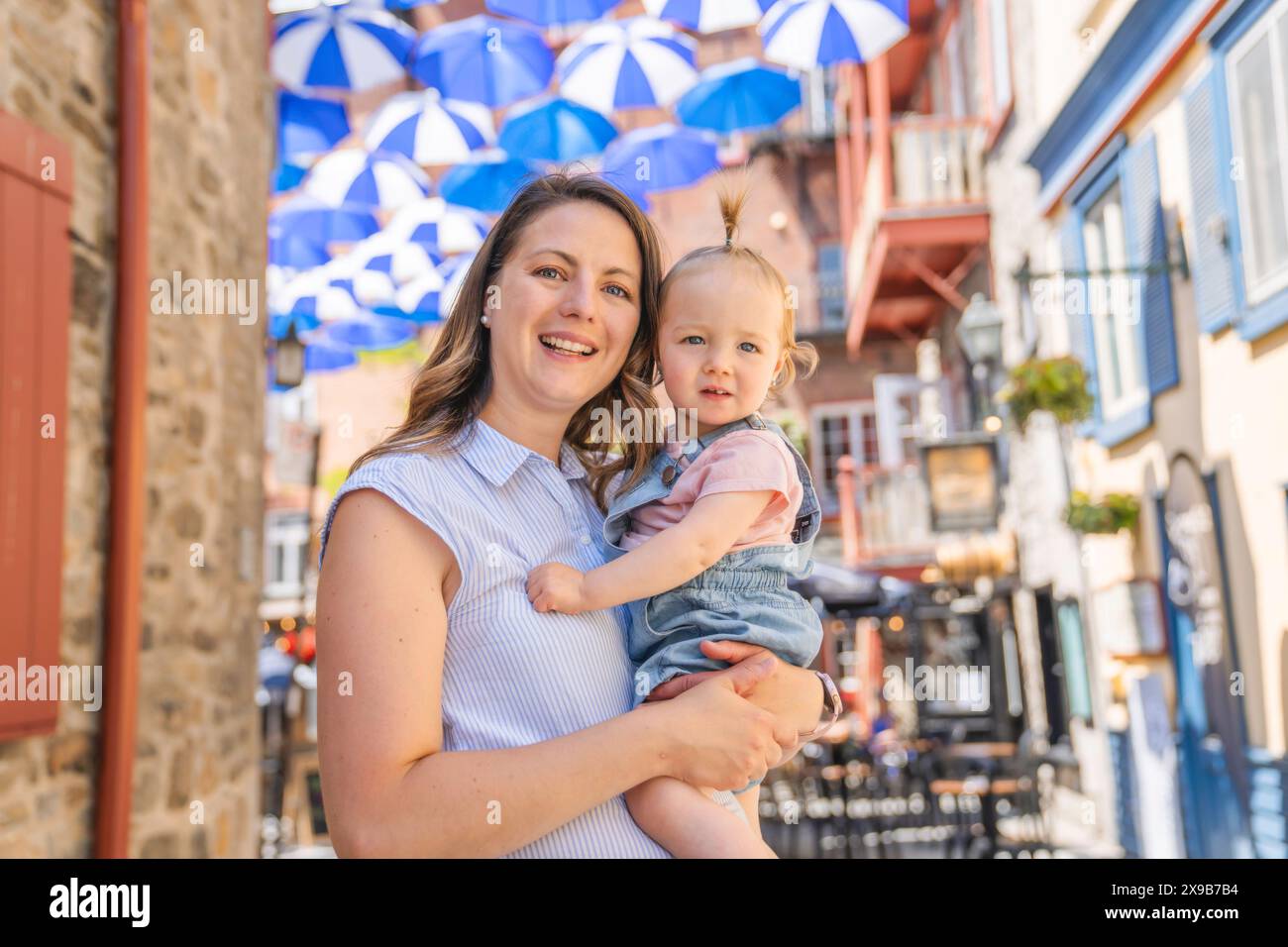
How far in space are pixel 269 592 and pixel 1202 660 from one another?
60.7ft

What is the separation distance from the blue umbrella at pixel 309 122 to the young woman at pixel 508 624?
8.33 metres

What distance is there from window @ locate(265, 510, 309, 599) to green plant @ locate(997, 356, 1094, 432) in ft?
53.6

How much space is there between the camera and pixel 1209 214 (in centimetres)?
679

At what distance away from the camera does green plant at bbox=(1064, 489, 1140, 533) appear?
27.5 ft

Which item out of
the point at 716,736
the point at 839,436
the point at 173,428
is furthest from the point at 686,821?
the point at 839,436

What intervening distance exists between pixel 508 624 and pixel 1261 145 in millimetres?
5770

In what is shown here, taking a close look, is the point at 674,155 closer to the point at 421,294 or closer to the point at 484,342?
the point at 421,294

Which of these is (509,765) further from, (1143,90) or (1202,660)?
(1143,90)

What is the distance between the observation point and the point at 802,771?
9578 mm

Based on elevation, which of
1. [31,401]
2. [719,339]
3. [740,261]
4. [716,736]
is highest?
[31,401]

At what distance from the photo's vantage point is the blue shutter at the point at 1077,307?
908cm

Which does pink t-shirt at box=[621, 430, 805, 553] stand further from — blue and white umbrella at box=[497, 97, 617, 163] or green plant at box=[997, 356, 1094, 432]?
blue and white umbrella at box=[497, 97, 617, 163]

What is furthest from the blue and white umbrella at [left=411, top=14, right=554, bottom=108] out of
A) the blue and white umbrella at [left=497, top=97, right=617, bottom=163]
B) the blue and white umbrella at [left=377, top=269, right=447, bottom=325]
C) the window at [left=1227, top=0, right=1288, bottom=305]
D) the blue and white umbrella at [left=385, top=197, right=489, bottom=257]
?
the window at [left=1227, top=0, right=1288, bottom=305]
